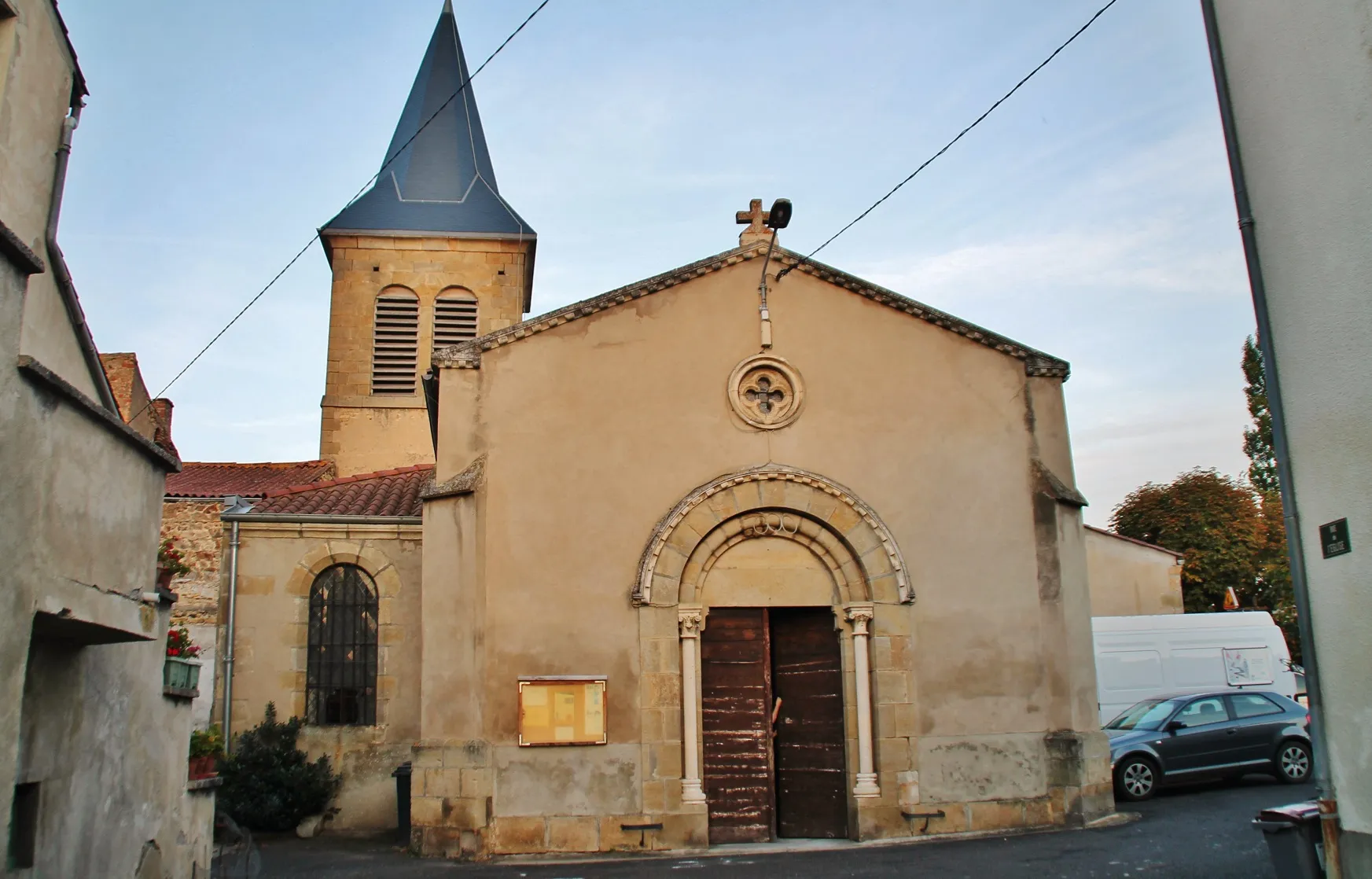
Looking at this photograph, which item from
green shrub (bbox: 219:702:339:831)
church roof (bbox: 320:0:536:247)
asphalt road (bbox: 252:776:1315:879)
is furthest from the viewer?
church roof (bbox: 320:0:536:247)

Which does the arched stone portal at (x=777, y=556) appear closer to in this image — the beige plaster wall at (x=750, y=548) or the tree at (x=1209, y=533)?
the beige plaster wall at (x=750, y=548)

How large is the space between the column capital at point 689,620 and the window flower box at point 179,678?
5.06 metres

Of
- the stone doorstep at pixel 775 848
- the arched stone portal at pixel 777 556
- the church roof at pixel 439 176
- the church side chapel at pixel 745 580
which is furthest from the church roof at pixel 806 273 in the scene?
the church roof at pixel 439 176

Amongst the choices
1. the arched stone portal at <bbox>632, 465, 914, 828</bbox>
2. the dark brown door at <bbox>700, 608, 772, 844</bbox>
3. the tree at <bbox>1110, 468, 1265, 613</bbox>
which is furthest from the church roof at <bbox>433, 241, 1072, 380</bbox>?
the tree at <bbox>1110, 468, 1265, 613</bbox>

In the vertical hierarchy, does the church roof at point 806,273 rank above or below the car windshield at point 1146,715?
above

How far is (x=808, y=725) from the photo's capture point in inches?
518

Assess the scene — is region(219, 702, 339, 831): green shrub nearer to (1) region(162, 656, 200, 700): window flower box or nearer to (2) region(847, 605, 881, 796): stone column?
(1) region(162, 656, 200, 700): window flower box

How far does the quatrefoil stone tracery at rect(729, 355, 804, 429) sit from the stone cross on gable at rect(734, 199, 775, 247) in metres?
1.64

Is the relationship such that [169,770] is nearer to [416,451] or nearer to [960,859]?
[960,859]

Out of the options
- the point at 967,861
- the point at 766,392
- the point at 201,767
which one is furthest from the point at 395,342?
the point at 967,861

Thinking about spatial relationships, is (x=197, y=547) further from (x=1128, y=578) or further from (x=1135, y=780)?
(x=1128, y=578)

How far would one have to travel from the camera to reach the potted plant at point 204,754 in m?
10.3

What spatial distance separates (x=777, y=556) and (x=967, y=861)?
3.98m

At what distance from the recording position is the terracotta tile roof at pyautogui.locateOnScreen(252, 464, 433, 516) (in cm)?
1608
